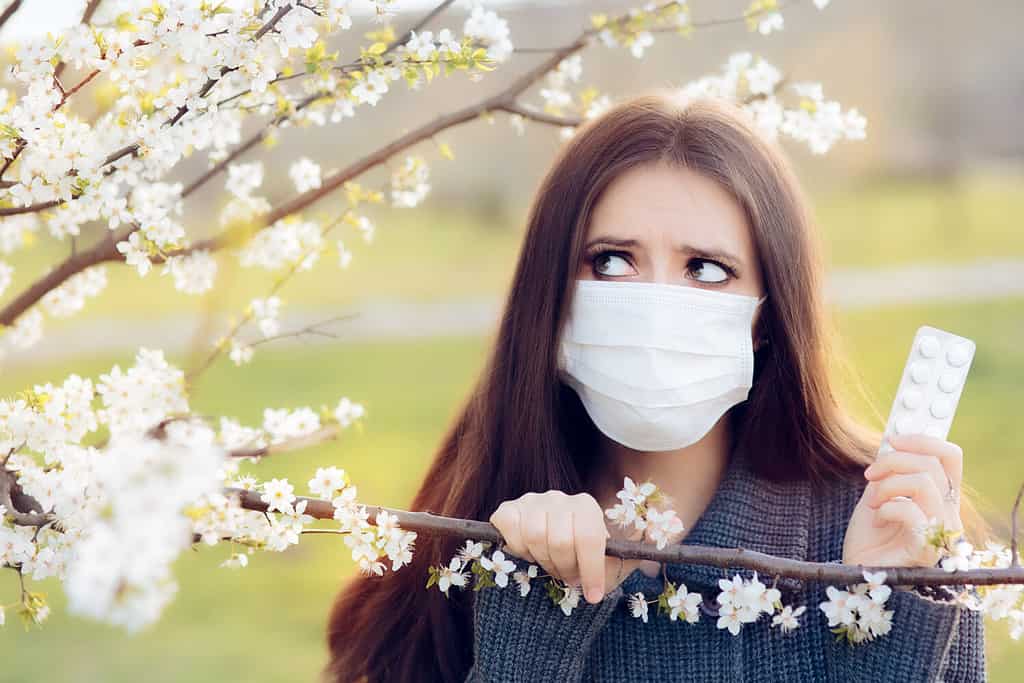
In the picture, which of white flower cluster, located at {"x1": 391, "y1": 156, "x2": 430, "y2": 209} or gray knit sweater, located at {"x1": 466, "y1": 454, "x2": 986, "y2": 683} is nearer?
→ gray knit sweater, located at {"x1": 466, "y1": 454, "x2": 986, "y2": 683}

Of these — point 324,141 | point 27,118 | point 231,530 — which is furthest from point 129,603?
point 324,141

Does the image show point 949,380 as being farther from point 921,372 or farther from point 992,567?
point 992,567

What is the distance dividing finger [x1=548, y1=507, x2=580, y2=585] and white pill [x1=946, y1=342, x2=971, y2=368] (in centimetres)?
56

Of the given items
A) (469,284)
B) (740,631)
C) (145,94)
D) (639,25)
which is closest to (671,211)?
(639,25)

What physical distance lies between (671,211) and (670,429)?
0.33 meters

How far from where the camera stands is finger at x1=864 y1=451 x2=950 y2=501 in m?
1.44

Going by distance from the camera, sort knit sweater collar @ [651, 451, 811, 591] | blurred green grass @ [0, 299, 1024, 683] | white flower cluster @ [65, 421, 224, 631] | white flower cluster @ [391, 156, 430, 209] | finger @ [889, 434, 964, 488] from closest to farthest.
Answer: white flower cluster @ [65, 421, 224, 631]
finger @ [889, 434, 964, 488]
knit sweater collar @ [651, 451, 811, 591]
white flower cluster @ [391, 156, 430, 209]
blurred green grass @ [0, 299, 1024, 683]

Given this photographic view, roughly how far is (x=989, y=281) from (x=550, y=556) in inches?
428

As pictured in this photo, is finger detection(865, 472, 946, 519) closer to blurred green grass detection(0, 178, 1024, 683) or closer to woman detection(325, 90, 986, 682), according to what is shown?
woman detection(325, 90, 986, 682)

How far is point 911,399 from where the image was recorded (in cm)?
152

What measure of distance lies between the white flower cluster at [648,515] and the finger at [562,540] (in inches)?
2.7

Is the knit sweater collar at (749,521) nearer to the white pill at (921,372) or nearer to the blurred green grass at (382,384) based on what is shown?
the blurred green grass at (382,384)

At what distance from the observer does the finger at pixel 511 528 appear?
141 centimetres

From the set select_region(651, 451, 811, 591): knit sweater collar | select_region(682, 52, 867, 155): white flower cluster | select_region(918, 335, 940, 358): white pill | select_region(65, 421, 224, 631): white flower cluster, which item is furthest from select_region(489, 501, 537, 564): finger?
select_region(682, 52, 867, 155): white flower cluster
